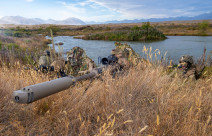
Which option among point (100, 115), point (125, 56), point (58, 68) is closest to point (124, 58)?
point (125, 56)

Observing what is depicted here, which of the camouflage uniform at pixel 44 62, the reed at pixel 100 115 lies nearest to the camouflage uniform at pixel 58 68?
the camouflage uniform at pixel 44 62

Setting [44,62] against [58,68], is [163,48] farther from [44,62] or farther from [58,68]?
[58,68]

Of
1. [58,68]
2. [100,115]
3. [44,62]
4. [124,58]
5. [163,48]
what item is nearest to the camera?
[100,115]

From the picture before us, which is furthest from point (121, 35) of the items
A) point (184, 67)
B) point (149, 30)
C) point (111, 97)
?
point (111, 97)

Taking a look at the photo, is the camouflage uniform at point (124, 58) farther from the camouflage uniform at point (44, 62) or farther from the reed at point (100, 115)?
the camouflage uniform at point (44, 62)

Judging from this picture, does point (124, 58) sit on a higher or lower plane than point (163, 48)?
higher

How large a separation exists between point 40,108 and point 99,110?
877mm

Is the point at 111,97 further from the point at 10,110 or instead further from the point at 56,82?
the point at 10,110

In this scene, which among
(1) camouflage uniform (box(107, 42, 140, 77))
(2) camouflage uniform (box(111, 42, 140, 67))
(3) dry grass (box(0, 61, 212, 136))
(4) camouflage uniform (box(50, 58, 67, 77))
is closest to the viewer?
(3) dry grass (box(0, 61, 212, 136))

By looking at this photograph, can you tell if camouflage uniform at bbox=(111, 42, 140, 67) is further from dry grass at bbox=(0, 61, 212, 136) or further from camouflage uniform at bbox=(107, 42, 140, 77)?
dry grass at bbox=(0, 61, 212, 136)

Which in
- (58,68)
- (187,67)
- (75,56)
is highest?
(75,56)

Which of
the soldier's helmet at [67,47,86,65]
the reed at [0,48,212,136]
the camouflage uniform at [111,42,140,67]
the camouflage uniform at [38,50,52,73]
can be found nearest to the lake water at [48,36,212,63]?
the camouflage uniform at [38,50,52,73]

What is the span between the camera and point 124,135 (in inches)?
69.8

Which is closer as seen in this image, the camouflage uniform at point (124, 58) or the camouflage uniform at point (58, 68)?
the camouflage uniform at point (58, 68)
